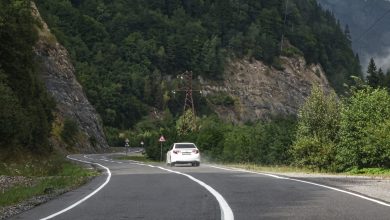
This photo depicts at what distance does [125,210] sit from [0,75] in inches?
965

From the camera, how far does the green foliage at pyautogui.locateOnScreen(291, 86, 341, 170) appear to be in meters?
42.1

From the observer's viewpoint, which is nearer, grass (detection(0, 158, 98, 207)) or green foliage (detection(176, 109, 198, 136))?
grass (detection(0, 158, 98, 207))

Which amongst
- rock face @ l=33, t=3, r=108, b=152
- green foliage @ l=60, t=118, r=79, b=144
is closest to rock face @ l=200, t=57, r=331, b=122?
rock face @ l=33, t=3, r=108, b=152

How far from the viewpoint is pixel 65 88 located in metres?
84.6

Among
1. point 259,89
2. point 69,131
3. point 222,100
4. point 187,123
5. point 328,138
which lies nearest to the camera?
point 328,138

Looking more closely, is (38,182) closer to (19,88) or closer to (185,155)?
(185,155)

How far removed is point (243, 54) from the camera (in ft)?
578

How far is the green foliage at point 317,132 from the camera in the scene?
42069 millimetres

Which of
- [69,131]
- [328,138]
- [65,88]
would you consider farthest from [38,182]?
[65,88]

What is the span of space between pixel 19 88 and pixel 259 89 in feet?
403

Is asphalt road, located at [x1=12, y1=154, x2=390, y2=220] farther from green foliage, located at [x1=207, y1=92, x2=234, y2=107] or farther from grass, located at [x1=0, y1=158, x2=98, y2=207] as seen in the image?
green foliage, located at [x1=207, y1=92, x2=234, y2=107]

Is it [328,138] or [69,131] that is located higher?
[69,131]

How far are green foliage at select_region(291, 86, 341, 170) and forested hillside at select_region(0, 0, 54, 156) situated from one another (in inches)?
777

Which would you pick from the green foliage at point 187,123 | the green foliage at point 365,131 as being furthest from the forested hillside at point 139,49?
the green foliage at point 365,131
